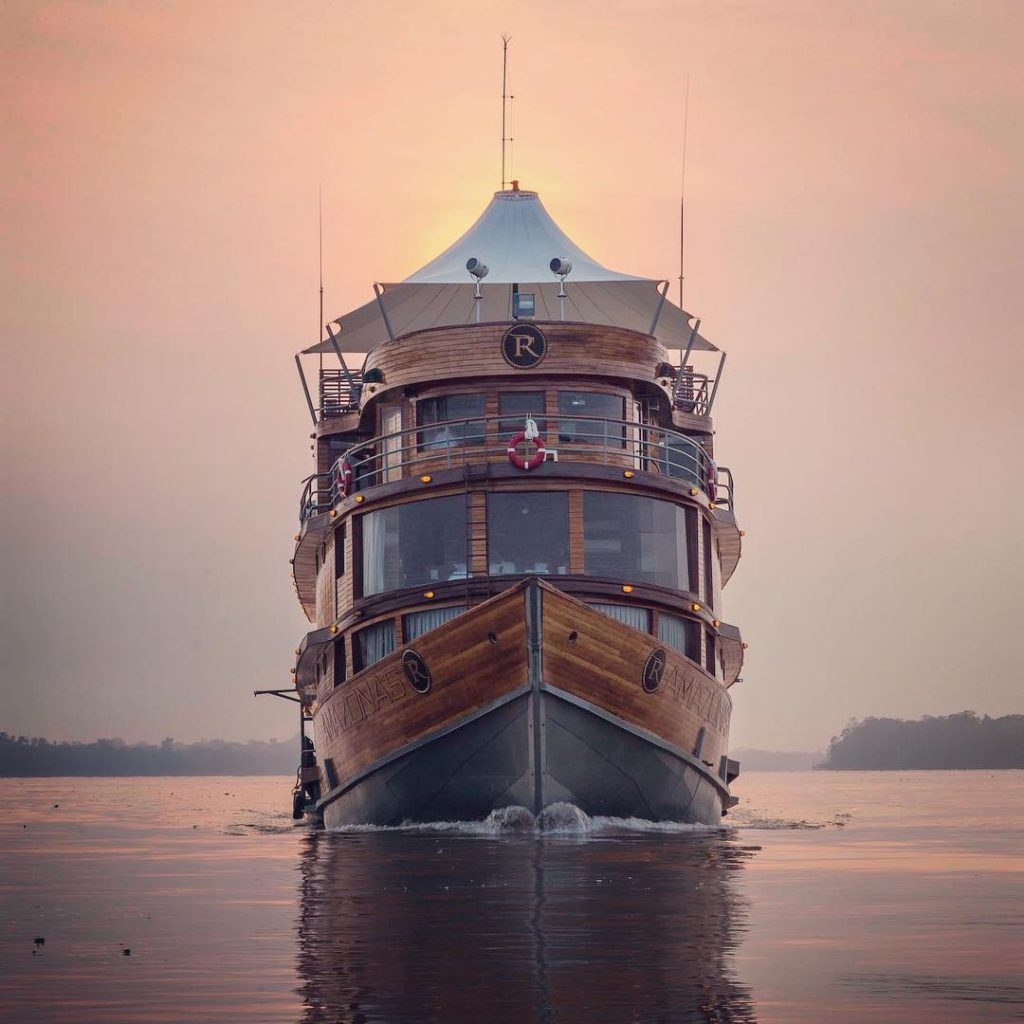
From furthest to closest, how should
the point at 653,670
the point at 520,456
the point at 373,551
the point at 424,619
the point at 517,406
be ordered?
the point at 517,406
the point at 373,551
the point at 424,619
the point at 520,456
the point at 653,670

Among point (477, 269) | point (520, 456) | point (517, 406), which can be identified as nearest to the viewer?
point (520, 456)

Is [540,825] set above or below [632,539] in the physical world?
below

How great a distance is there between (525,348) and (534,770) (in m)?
8.00

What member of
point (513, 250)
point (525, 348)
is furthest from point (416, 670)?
point (513, 250)

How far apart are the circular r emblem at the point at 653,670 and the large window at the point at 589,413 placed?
191 inches

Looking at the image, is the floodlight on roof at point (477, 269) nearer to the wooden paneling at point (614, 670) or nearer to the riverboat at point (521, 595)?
the riverboat at point (521, 595)

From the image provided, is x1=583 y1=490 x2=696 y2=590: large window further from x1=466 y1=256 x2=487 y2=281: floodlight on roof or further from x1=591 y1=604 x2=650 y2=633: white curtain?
x1=466 y1=256 x2=487 y2=281: floodlight on roof

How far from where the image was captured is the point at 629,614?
2962 centimetres

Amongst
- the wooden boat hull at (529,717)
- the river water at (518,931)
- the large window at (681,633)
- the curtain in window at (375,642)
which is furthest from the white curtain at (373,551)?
the river water at (518,931)

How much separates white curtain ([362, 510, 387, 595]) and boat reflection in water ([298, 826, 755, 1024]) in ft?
25.9

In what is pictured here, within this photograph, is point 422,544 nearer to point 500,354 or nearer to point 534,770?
point 500,354

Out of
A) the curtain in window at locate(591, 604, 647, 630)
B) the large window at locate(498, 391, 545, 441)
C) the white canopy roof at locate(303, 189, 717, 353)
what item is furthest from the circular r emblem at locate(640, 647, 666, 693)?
the white canopy roof at locate(303, 189, 717, 353)

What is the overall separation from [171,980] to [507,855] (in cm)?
1004

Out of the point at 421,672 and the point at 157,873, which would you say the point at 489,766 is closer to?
the point at 421,672
